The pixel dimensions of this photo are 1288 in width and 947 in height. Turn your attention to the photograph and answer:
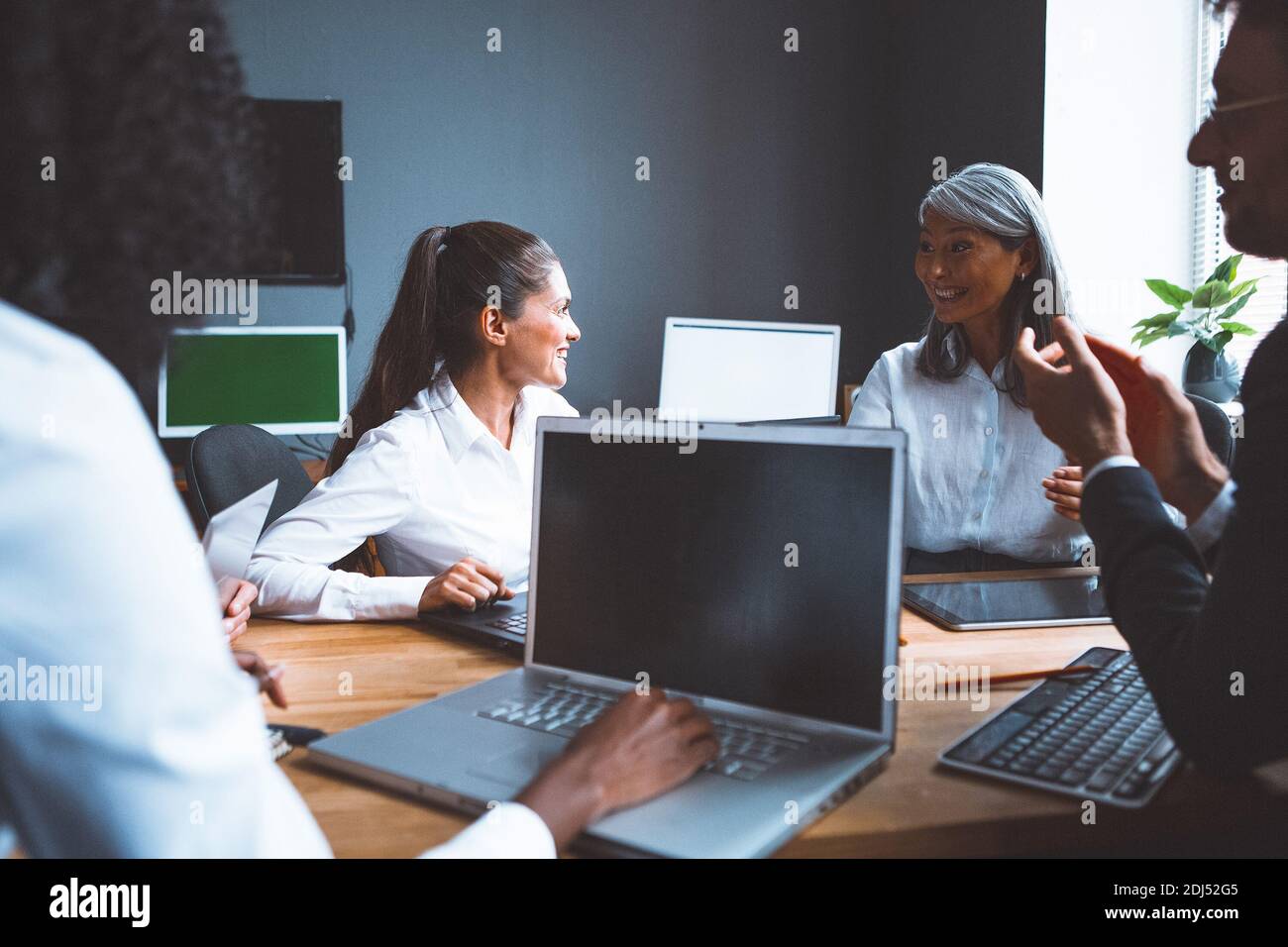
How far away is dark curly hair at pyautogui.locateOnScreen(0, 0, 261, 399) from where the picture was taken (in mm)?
579

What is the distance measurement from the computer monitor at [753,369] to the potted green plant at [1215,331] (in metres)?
1.25

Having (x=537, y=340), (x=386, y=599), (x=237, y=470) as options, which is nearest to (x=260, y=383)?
(x=237, y=470)

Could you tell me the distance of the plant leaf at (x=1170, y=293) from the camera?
2822 mm

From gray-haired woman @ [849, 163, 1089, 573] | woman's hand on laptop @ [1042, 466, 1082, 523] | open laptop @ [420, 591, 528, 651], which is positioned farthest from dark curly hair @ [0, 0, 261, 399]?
gray-haired woman @ [849, 163, 1089, 573]

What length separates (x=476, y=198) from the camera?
3.83 metres

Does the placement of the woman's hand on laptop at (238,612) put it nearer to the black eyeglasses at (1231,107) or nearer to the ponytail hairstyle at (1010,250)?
the black eyeglasses at (1231,107)

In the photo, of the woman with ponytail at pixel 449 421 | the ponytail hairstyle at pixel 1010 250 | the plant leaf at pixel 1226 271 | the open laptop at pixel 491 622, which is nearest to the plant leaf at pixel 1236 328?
the plant leaf at pixel 1226 271

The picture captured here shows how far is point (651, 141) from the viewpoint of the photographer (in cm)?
400

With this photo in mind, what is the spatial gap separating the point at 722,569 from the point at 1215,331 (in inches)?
93.3

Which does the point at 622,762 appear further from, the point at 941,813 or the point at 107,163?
the point at 107,163
